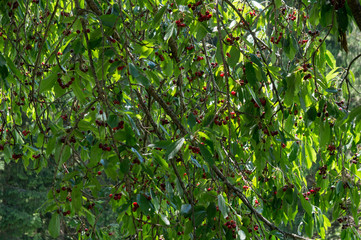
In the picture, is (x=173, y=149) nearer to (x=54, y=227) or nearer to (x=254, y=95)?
(x=254, y=95)

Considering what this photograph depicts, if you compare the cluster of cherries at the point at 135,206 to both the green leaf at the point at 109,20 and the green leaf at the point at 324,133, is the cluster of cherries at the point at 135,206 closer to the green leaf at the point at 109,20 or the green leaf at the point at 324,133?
the green leaf at the point at 109,20

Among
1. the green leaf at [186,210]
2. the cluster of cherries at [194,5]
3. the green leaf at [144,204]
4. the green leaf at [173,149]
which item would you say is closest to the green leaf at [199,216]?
the green leaf at [186,210]

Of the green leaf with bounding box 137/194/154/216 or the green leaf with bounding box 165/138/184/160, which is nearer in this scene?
the green leaf with bounding box 165/138/184/160

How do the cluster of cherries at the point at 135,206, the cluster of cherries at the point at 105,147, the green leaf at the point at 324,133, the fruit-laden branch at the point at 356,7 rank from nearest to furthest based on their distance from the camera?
the fruit-laden branch at the point at 356,7
the cluster of cherries at the point at 105,147
the cluster of cherries at the point at 135,206
the green leaf at the point at 324,133

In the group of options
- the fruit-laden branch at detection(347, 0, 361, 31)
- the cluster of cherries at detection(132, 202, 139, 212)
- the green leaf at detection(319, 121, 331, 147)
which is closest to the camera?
the fruit-laden branch at detection(347, 0, 361, 31)

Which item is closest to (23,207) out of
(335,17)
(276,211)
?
(276,211)

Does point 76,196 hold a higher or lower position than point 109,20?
lower

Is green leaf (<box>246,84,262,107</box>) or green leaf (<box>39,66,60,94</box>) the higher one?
green leaf (<box>39,66,60,94</box>)

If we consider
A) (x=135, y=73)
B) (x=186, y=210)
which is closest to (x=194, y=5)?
(x=135, y=73)

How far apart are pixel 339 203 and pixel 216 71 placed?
789 millimetres

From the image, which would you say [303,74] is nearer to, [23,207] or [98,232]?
[98,232]

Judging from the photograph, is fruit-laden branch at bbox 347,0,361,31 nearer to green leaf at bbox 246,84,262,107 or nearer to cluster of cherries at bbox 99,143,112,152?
green leaf at bbox 246,84,262,107

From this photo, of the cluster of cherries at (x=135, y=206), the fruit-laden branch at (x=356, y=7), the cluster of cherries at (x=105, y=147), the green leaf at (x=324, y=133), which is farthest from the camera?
the green leaf at (x=324, y=133)

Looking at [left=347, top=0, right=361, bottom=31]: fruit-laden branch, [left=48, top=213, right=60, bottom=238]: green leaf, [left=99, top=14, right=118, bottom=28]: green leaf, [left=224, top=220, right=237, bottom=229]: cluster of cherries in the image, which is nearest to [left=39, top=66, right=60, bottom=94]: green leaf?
[left=99, top=14, right=118, bottom=28]: green leaf
